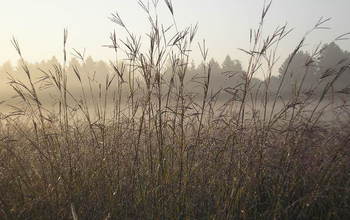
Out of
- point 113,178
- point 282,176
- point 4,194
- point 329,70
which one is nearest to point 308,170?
point 282,176

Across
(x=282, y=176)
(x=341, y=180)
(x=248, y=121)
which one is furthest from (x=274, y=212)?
(x=248, y=121)

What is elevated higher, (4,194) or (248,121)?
(248,121)

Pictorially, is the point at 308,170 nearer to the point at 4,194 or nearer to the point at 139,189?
the point at 139,189

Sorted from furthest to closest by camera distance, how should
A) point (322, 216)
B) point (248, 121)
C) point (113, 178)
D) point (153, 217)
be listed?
1. point (248, 121)
2. point (113, 178)
3. point (322, 216)
4. point (153, 217)

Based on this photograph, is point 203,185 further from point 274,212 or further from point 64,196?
point 64,196

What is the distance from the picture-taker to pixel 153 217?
264cm

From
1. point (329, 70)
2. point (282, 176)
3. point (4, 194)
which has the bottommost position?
point (4, 194)

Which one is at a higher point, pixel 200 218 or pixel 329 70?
pixel 329 70

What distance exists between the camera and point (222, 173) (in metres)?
3.14

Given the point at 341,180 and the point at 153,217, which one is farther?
the point at 341,180

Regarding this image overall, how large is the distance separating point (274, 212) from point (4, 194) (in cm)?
193

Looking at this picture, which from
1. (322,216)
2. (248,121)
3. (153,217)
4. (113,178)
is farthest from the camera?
Result: (248,121)

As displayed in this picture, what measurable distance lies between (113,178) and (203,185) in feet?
2.23

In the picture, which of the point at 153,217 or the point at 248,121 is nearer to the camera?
the point at 153,217
